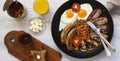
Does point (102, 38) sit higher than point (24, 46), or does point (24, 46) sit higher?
point (102, 38)

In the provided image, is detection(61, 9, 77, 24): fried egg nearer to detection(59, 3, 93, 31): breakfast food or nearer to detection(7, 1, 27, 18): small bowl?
detection(59, 3, 93, 31): breakfast food

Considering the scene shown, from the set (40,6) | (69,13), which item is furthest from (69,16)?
(40,6)

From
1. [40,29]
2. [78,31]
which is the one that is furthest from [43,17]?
[78,31]

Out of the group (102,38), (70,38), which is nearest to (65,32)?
(70,38)

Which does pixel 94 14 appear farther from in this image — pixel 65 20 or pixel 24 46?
pixel 24 46

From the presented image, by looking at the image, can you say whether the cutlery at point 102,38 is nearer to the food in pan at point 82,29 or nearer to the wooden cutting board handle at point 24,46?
the food in pan at point 82,29

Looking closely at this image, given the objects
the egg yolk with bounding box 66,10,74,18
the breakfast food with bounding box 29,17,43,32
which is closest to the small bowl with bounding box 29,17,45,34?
the breakfast food with bounding box 29,17,43,32
